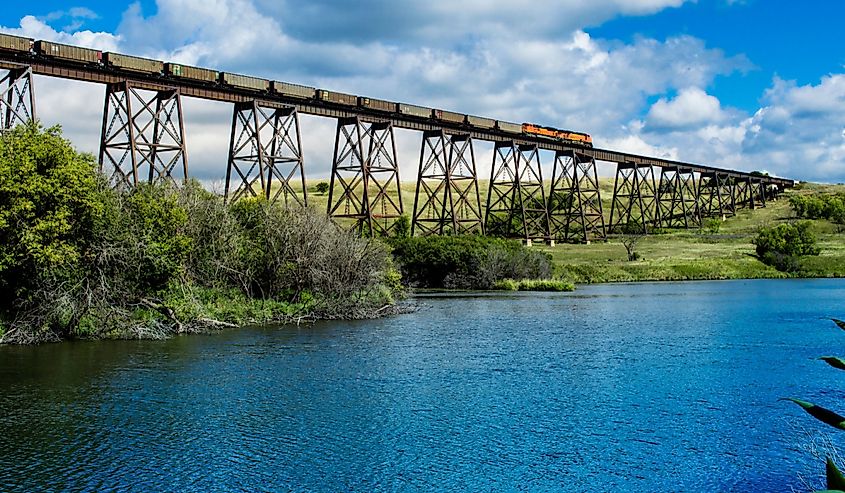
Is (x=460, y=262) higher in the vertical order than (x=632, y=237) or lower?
lower

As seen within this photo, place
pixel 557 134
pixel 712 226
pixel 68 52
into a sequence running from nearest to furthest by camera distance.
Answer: pixel 68 52 → pixel 557 134 → pixel 712 226

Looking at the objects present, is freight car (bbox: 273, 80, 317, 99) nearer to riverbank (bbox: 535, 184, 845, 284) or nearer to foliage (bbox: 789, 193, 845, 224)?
riverbank (bbox: 535, 184, 845, 284)

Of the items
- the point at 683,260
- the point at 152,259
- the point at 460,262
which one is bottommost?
the point at 683,260

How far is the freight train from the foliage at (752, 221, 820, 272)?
2642 cm

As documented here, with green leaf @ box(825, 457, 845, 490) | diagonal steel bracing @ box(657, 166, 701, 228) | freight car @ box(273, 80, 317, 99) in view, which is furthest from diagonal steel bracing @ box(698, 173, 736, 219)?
green leaf @ box(825, 457, 845, 490)

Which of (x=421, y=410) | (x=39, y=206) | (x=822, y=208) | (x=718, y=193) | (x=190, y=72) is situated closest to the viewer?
(x=421, y=410)

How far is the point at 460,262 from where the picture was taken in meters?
52.8

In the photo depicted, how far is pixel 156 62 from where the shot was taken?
3594 cm

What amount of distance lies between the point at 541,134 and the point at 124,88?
36.7 metres

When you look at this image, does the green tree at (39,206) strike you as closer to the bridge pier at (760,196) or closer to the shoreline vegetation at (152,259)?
the shoreline vegetation at (152,259)

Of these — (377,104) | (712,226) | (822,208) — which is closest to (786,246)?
(712,226)

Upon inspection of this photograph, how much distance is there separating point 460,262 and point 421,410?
36375 mm

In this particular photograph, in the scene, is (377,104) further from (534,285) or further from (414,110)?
(534,285)

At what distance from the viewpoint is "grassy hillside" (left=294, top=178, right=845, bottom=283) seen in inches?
2461
